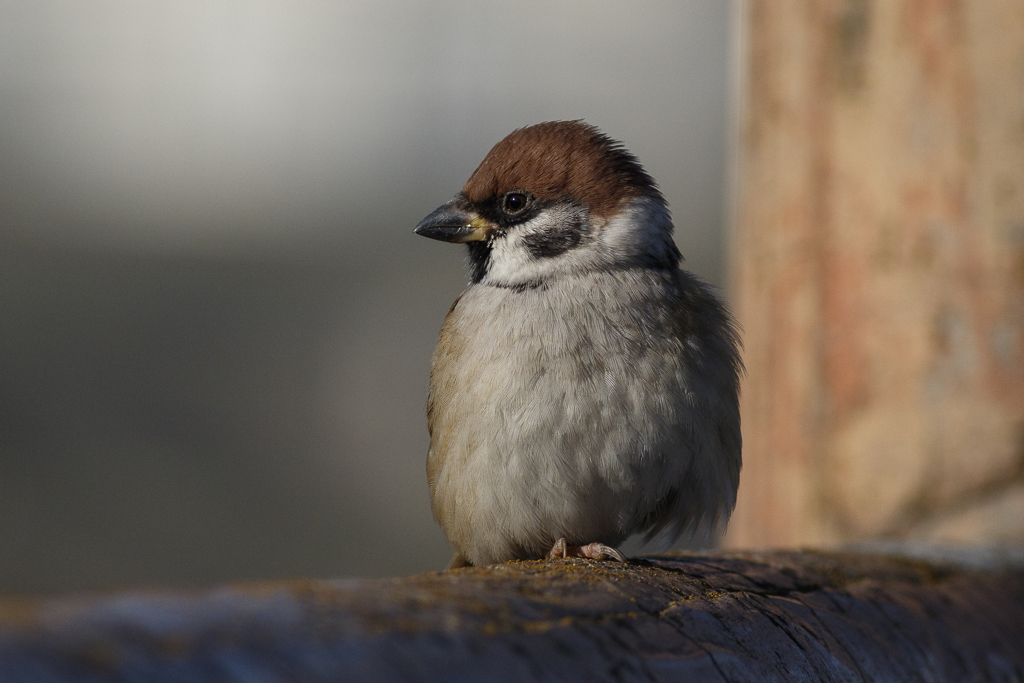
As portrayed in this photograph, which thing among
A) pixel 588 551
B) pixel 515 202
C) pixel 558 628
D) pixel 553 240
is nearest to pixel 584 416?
pixel 588 551

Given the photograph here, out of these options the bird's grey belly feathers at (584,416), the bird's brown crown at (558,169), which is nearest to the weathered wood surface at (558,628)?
the bird's grey belly feathers at (584,416)

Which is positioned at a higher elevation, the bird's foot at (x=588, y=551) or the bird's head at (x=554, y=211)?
the bird's head at (x=554, y=211)

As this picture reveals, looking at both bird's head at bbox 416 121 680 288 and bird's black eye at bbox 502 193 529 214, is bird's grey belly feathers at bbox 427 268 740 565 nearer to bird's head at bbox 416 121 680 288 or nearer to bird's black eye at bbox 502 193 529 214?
bird's head at bbox 416 121 680 288

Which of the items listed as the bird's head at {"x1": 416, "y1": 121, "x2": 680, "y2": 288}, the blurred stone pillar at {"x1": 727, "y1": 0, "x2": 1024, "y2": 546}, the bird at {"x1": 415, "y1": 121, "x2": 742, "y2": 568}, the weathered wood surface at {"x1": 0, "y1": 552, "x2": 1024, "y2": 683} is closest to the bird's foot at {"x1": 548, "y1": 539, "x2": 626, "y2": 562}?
the bird at {"x1": 415, "y1": 121, "x2": 742, "y2": 568}

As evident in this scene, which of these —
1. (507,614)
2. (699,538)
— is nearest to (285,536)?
(699,538)

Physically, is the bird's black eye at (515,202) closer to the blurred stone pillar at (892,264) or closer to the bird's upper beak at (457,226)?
the bird's upper beak at (457,226)

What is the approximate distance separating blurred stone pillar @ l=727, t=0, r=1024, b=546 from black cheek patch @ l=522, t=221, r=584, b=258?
0.83 m

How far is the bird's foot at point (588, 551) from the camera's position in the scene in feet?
6.02

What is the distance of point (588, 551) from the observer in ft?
6.57

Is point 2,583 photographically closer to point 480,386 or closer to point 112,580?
point 112,580

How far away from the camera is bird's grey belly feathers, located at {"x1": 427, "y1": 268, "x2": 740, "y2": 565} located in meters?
2.04

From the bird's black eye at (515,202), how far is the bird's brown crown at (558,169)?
19mm

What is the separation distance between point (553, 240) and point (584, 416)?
0.60 metres

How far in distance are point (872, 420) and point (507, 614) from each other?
200cm
